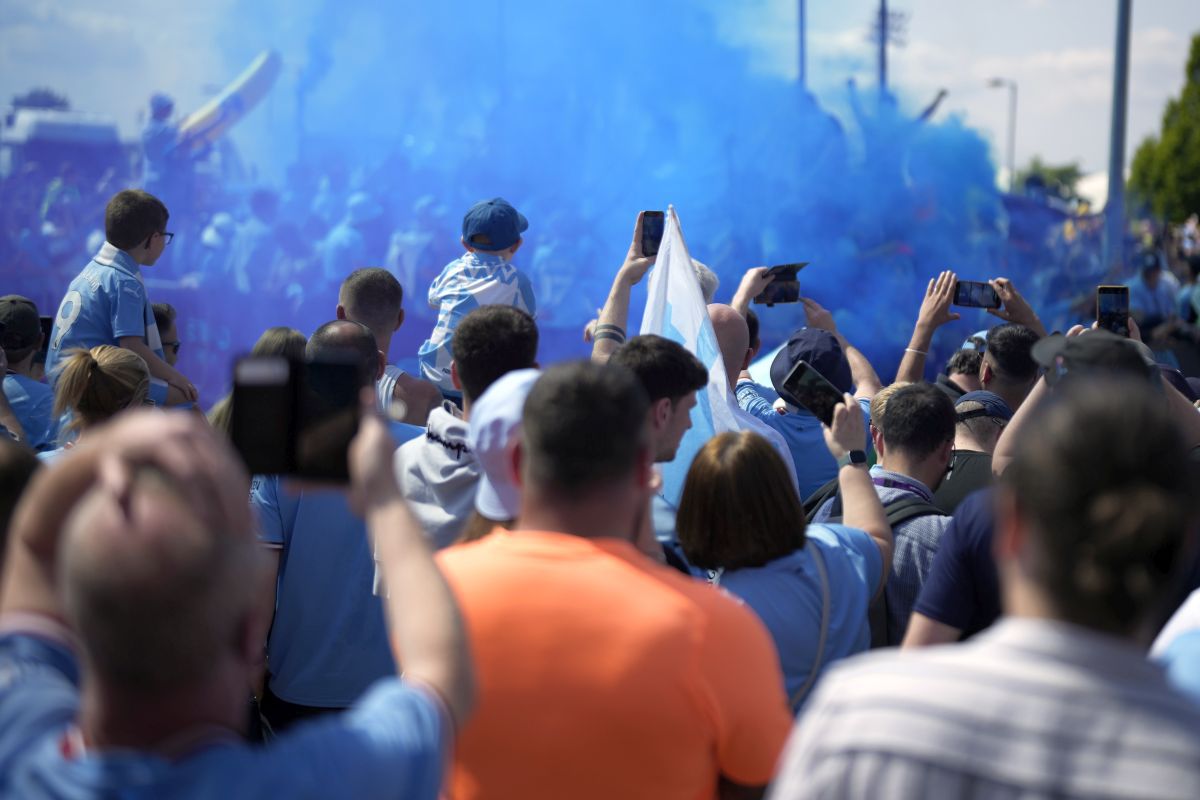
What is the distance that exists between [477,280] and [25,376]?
177 cm

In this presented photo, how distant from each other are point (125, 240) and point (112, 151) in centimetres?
750

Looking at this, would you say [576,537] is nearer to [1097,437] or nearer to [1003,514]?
[1003,514]

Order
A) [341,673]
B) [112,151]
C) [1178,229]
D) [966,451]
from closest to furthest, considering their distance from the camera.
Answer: [341,673], [966,451], [112,151], [1178,229]

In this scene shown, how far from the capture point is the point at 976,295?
14.7 ft

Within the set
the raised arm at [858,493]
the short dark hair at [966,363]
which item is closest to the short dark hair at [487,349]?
the raised arm at [858,493]

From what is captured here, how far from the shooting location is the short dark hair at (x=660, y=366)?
8.80 feet

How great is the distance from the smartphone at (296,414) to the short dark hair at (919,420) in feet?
6.28

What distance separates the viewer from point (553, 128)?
11.2m

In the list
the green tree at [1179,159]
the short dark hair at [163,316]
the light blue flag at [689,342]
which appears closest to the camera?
the light blue flag at [689,342]

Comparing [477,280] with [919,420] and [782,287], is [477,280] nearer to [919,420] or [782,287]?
[782,287]

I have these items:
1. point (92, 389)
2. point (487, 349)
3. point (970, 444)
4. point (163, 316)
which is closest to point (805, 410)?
point (970, 444)

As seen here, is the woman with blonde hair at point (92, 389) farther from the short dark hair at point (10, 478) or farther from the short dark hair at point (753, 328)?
the short dark hair at point (753, 328)

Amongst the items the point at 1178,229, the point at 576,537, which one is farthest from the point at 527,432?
the point at 1178,229

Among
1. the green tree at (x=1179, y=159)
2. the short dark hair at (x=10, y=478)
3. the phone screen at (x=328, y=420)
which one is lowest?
the green tree at (x=1179, y=159)
